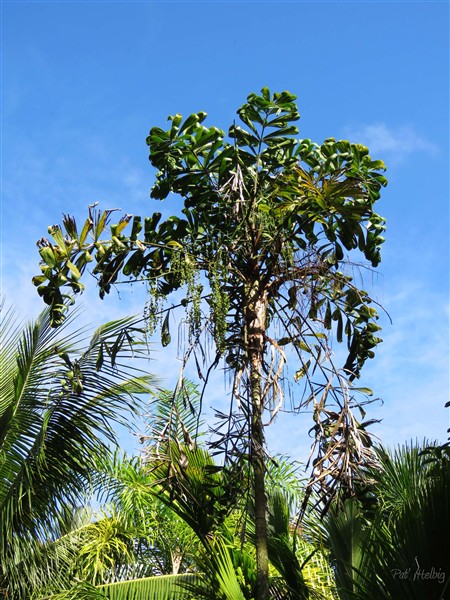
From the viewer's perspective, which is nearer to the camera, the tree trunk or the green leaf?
the tree trunk

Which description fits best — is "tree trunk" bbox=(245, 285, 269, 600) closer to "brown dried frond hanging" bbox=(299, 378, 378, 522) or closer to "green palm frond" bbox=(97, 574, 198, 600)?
"brown dried frond hanging" bbox=(299, 378, 378, 522)

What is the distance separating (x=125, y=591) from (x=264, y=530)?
→ 360 cm

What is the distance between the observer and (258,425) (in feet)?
18.3

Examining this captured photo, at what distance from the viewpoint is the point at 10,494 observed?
662 cm

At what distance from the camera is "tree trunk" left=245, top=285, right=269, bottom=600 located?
17.3 feet

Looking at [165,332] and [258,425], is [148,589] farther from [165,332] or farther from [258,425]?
[258,425]

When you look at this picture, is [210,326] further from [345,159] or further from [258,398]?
[345,159]

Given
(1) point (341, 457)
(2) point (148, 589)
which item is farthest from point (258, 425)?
(2) point (148, 589)
